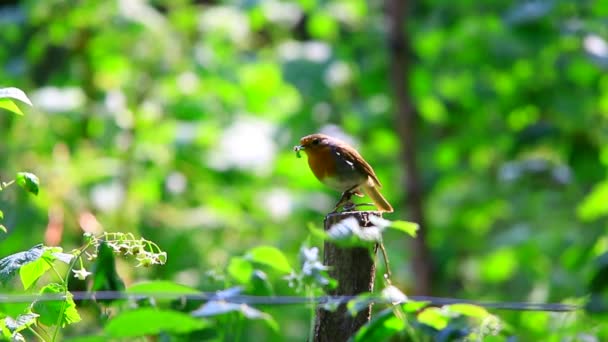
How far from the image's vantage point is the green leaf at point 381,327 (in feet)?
4.63

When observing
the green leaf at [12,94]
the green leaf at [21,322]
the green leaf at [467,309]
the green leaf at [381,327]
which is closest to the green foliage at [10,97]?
the green leaf at [12,94]

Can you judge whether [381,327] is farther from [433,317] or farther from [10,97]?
[10,97]

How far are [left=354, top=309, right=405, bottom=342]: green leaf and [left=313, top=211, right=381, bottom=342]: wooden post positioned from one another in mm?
253

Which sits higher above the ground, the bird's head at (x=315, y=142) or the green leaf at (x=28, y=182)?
the bird's head at (x=315, y=142)

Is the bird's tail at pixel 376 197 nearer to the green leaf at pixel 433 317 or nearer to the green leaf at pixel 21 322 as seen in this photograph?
the green leaf at pixel 433 317

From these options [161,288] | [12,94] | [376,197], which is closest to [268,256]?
[161,288]

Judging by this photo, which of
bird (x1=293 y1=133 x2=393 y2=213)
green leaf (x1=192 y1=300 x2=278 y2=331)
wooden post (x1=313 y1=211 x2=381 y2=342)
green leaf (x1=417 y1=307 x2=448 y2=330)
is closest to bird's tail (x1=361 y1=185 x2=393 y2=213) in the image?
bird (x1=293 y1=133 x2=393 y2=213)

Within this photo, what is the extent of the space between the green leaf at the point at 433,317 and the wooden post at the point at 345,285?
7.8 inches

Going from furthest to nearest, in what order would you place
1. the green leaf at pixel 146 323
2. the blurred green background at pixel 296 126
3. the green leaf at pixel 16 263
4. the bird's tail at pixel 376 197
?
the blurred green background at pixel 296 126 → the bird's tail at pixel 376 197 → the green leaf at pixel 16 263 → the green leaf at pixel 146 323

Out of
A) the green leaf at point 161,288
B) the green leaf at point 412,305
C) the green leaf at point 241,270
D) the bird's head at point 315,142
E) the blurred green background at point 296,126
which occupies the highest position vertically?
the blurred green background at point 296,126

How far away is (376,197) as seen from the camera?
7.92ft

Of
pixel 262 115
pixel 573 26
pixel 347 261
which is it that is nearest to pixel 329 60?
pixel 262 115

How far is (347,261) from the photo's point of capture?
1.72 meters

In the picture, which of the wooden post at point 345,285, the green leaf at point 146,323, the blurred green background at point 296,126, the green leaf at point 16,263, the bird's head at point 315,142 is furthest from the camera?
the blurred green background at point 296,126
